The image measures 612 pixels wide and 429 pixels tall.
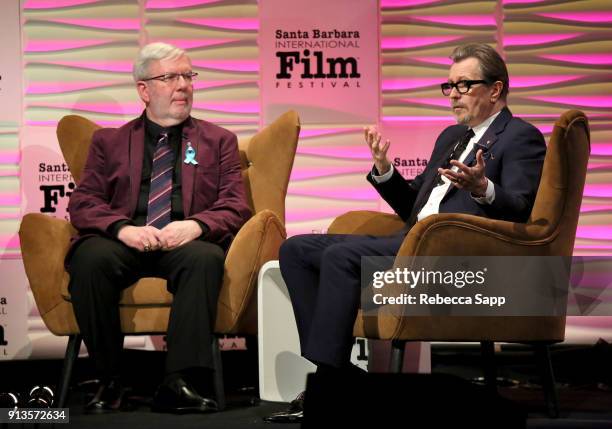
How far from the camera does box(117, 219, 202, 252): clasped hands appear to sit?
3.52 m

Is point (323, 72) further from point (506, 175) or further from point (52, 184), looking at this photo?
point (506, 175)

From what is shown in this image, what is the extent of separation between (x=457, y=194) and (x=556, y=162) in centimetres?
44

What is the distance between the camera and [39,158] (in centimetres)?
495

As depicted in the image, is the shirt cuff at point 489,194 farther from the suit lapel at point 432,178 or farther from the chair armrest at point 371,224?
the chair armrest at point 371,224

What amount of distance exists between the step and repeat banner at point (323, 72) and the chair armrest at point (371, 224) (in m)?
1.22

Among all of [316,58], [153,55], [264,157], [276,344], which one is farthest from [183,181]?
[316,58]

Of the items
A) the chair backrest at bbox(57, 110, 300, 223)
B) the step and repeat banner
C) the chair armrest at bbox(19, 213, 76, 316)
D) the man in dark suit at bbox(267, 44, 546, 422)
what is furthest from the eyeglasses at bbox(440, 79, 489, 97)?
the chair armrest at bbox(19, 213, 76, 316)

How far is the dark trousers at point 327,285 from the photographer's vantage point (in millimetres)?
3037

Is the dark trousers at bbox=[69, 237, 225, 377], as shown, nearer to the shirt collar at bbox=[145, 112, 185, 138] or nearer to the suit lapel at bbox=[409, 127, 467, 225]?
the shirt collar at bbox=[145, 112, 185, 138]

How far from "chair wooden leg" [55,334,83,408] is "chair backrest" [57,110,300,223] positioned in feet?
3.01

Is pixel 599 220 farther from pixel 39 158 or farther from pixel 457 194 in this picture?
pixel 39 158

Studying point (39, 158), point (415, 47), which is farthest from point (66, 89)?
point (415, 47)

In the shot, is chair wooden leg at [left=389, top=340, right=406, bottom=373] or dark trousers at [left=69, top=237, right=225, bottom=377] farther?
dark trousers at [left=69, top=237, right=225, bottom=377]

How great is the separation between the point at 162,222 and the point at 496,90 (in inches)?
59.2
